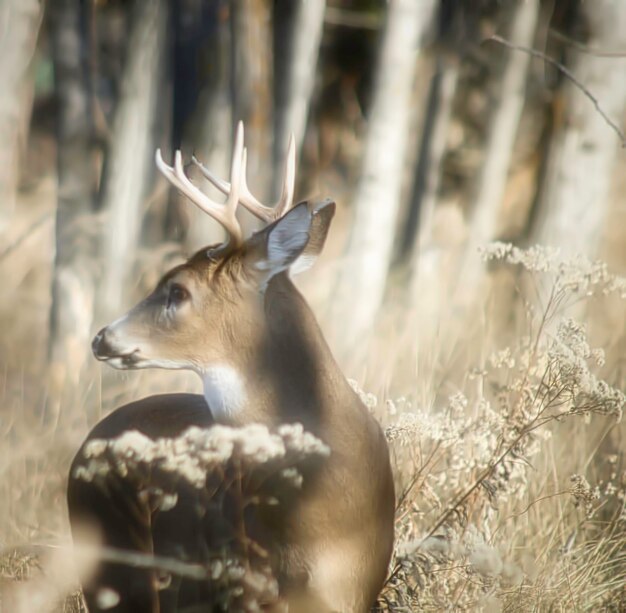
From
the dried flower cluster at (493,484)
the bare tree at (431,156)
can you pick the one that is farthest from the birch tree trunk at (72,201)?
the bare tree at (431,156)

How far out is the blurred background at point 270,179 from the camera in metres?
4.75

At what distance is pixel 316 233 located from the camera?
3623 mm

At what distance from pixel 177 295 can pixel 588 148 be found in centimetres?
278

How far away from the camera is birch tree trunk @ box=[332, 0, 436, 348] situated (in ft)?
18.1

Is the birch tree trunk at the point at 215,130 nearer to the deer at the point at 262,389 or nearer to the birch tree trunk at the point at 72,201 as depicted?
the birch tree trunk at the point at 72,201

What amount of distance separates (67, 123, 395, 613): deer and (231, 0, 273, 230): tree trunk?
128cm

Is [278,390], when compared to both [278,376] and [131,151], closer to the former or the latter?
[278,376]

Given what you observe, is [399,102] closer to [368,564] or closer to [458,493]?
[458,493]

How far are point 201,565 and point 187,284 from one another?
92 centimetres

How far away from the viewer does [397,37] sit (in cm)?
555

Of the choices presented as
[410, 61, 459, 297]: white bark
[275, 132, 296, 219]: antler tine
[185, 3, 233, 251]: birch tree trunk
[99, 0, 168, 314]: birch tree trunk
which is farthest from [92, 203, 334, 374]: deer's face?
[410, 61, 459, 297]: white bark

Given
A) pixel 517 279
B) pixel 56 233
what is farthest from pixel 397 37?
pixel 56 233

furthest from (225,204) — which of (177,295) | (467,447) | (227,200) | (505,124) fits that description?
(505,124)

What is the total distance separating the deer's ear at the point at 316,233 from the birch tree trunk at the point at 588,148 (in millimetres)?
2041
